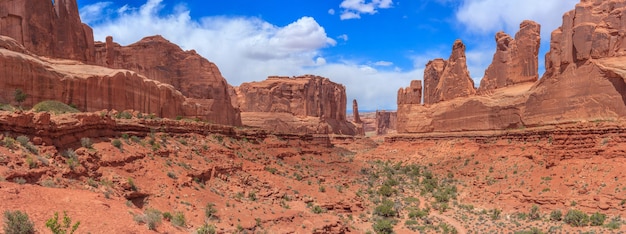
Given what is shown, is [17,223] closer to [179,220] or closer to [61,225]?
[61,225]

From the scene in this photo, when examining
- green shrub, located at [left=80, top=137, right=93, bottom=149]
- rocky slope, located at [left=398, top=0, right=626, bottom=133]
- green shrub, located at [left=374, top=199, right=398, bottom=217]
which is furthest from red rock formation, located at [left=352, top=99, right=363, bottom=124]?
green shrub, located at [left=80, top=137, right=93, bottom=149]

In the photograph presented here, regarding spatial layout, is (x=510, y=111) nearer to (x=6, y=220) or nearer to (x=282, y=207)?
(x=282, y=207)

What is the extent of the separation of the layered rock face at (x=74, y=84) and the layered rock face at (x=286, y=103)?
156 feet

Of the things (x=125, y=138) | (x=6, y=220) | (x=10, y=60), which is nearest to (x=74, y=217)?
(x=6, y=220)

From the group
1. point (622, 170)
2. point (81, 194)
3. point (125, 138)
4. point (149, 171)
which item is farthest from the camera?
point (622, 170)

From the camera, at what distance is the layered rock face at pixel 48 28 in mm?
31500

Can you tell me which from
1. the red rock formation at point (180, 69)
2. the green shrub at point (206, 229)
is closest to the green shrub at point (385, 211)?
the green shrub at point (206, 229)

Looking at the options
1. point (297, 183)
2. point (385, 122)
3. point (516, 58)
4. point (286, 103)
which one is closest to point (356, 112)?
point (385, 122)

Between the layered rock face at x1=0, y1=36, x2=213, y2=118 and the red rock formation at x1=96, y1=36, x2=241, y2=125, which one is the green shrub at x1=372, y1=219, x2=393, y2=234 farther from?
the red rock formation at x1=96, y1=36, x2=241, y2=125

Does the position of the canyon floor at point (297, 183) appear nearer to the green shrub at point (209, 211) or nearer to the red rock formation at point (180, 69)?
the green shrub at point (209, 211)

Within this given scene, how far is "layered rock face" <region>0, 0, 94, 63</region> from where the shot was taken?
31500 millimetres

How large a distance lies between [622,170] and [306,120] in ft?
214

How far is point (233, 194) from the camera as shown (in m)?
21.6

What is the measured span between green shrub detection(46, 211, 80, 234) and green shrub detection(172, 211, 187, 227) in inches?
185
